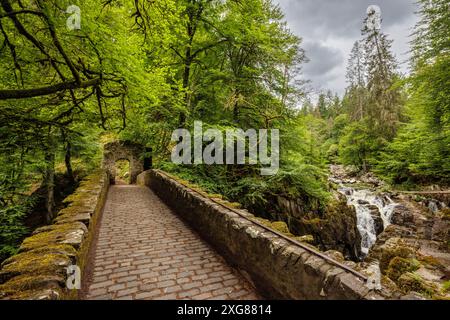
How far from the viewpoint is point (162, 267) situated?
3.83 m

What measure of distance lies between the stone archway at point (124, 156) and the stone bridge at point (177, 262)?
1136 cm

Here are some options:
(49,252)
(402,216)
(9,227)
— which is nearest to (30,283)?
(49,252)

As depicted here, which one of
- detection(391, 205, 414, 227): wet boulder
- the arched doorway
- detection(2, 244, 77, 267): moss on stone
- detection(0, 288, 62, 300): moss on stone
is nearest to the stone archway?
the arched doorway

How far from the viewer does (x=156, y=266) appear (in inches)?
152

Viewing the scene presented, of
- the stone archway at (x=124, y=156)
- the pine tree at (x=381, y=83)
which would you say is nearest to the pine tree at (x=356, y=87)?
the pine tree at (x=381, y=83)

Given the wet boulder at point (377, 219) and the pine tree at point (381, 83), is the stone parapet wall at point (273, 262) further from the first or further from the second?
the pine tree at point (381, 83)

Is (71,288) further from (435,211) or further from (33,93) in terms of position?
(435,211)

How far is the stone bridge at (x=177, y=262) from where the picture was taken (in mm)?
2218

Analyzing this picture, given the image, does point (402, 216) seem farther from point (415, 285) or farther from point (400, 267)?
point (415, 285)

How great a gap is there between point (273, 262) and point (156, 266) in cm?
211

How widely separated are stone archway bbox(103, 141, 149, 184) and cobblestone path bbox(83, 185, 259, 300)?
37.6ft
